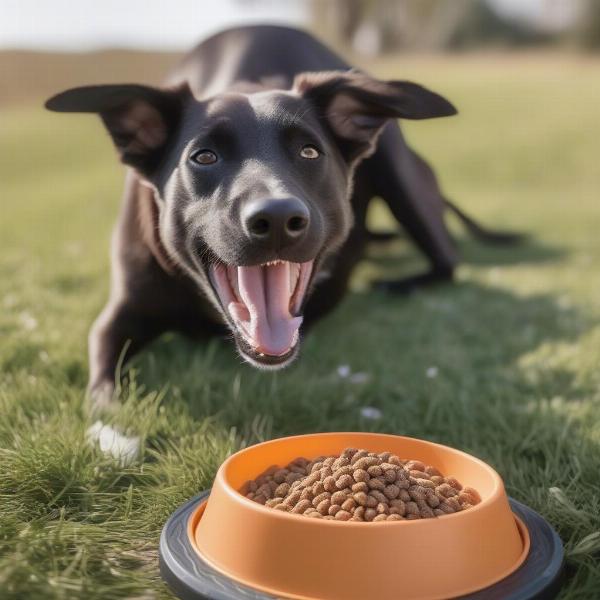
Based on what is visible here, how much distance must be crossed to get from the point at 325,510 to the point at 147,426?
88cm

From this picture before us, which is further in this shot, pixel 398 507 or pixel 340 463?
pixel 340 463

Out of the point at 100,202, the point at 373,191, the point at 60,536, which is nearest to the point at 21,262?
the point at 373,191

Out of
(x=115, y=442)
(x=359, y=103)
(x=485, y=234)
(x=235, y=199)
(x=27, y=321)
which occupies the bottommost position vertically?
(x=485, y=234)

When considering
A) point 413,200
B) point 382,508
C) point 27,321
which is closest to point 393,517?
point 382,508

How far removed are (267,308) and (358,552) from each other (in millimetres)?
1147

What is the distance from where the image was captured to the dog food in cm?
187

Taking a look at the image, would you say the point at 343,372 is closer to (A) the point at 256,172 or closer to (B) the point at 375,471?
(A) the point at 256,172

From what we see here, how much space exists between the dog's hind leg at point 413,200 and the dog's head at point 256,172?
99cm

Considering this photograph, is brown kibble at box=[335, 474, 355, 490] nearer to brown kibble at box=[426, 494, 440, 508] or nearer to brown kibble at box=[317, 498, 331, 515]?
brown kibble at box=[317, 498, 331, 515]

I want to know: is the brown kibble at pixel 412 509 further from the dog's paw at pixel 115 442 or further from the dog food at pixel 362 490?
the dog's paw at pixel 115 442

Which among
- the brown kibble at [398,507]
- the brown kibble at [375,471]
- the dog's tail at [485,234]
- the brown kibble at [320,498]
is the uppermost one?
the brown kibble at [375,471]

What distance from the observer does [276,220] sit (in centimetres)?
241

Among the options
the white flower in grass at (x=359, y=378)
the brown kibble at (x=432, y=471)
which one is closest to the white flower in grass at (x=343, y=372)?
the white flower in grass at (x=359, y=378)

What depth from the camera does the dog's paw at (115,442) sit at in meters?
2.38
